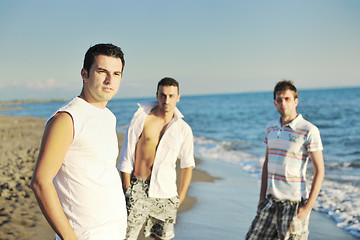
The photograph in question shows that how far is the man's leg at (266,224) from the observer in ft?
10.9

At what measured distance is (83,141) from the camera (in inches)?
66.2

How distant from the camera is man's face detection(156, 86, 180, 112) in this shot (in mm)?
3670

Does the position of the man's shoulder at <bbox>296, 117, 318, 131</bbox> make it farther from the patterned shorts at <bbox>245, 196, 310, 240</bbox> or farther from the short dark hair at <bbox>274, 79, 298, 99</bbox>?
the patterned shorts at <bbox>245, 196, 310, 240</bbox>

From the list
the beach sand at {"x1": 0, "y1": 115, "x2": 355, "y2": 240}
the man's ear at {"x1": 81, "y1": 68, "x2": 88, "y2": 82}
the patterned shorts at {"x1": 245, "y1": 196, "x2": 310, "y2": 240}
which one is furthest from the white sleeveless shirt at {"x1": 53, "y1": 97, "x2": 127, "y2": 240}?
the beach sand at {"x1": 0, "y1": 115, "x2": 355, "y2": 240}

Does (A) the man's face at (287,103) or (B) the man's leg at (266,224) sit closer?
(B) the man's leg at (266,224)

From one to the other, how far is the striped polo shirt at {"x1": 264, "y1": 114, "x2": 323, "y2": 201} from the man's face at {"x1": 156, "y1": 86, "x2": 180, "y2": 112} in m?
1.23

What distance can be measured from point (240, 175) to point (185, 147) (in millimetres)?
5476

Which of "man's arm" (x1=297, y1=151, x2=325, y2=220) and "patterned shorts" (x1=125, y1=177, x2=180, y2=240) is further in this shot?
"patterned shorts" (x1=125, y1=177, x2=180, y2=240)

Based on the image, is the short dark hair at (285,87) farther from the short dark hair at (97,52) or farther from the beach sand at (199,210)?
the beach sand at (199,210)

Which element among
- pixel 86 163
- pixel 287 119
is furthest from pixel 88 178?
pixel 287 119

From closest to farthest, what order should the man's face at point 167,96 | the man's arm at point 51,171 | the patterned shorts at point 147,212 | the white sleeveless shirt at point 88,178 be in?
1. the man's arm at point 51,171
2. the white sleeveless shirt at point 88,178
3. the patterned shorts at point 147,212
4. the man's face at point 167,96

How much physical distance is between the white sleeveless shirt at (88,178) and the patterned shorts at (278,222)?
77.0 inches

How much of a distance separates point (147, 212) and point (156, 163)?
1.74 feet

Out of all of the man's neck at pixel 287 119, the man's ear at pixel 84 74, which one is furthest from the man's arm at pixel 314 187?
the man's ear at pixel 84 74
